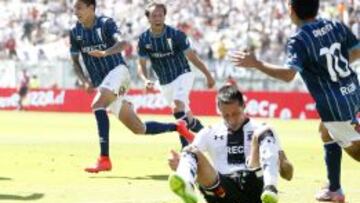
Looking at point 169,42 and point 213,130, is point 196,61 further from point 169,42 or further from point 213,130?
point 213,130

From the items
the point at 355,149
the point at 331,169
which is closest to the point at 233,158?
the point at 355,149

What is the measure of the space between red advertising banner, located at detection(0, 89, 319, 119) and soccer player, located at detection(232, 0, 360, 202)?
24.7 metres

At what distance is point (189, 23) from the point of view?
41.5 m

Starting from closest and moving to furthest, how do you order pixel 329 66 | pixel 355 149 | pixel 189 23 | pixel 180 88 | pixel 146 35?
pixel 329 66, pixel 355 149, pixel 146 35, pixel 180 88, pixel 189 23

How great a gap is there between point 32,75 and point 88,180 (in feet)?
92.9

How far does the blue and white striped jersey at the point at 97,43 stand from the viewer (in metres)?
14.8

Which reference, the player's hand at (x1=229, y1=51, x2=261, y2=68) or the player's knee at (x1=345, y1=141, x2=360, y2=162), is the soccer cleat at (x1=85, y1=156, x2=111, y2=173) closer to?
the player's knee at (x1=345, y1=141, x2=360, y2=162)

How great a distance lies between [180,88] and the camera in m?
16.5

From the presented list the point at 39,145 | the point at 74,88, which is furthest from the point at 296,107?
the point at 39,145

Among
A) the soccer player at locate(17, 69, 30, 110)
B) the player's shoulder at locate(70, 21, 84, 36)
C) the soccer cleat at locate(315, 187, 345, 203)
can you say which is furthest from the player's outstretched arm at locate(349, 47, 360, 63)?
the soccer player at locate(17, 69, 30, 110)

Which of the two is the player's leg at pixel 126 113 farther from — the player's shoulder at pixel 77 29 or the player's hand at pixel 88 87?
the player's shoulder at pixel 77 29

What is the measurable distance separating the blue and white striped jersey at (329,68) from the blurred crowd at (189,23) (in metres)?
26.5

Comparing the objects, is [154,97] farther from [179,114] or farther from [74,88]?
[179,114]

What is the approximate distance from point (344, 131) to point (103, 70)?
5.73 meters
